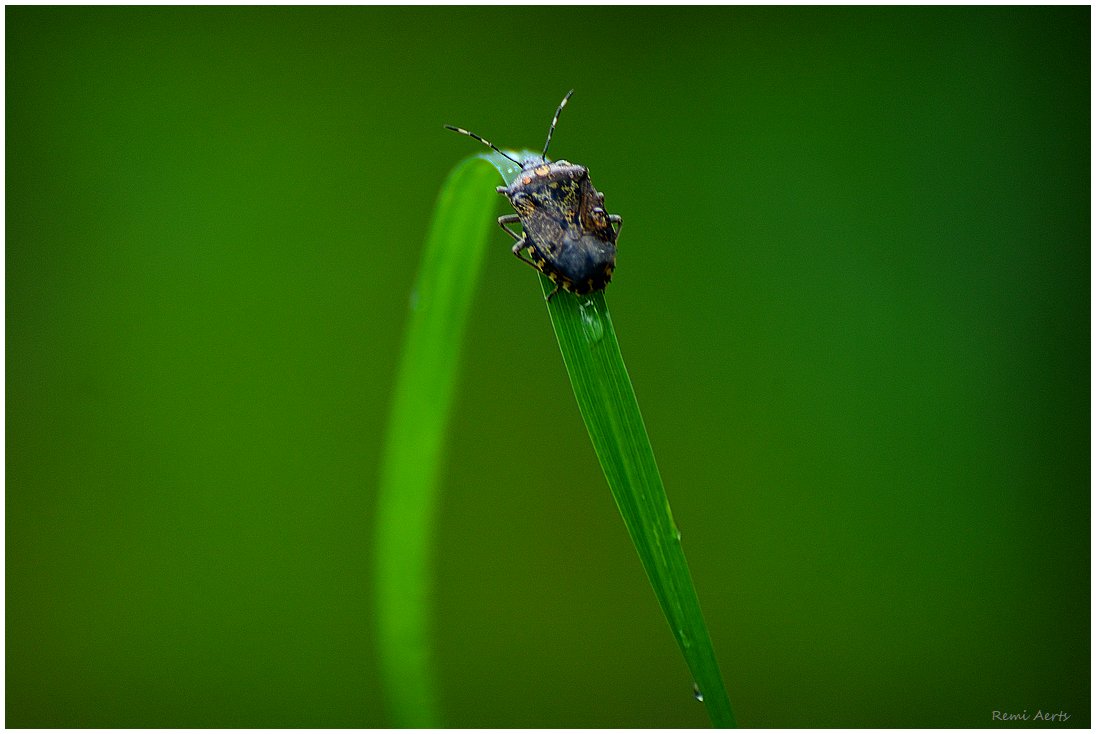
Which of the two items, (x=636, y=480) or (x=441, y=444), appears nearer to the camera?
(x=636, y=480)

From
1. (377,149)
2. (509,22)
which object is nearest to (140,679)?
(377,149)
